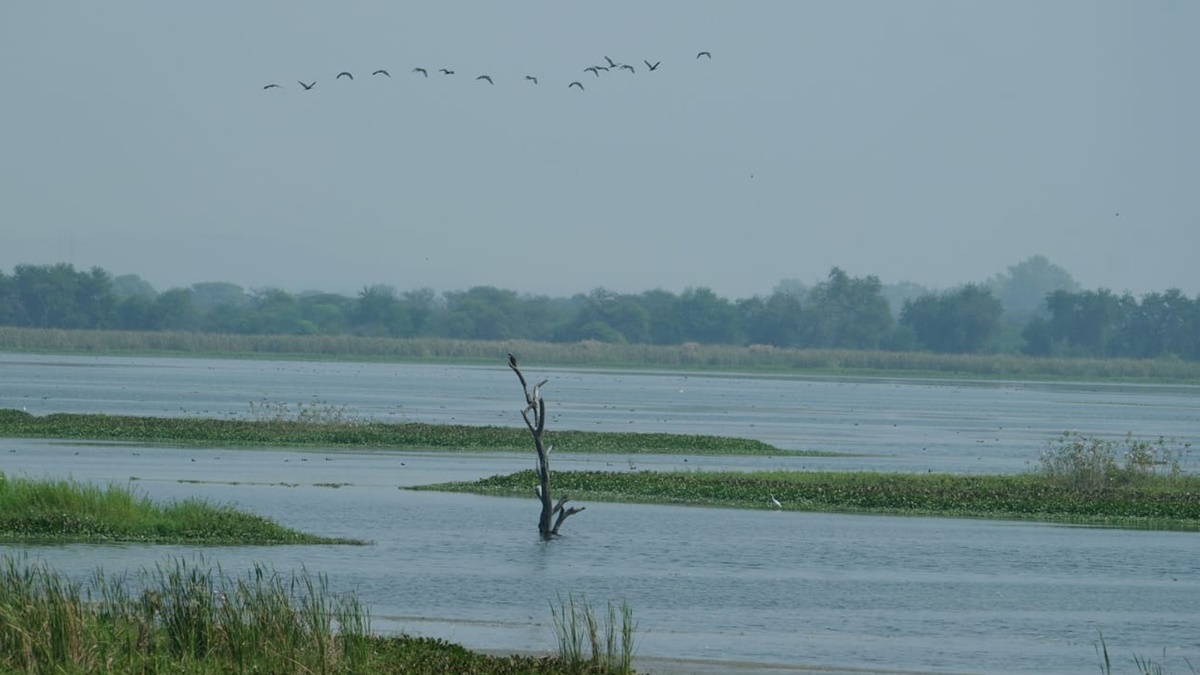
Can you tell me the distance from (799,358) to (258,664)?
151419 mm

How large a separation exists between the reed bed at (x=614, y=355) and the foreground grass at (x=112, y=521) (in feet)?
397

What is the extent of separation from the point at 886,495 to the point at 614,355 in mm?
126113

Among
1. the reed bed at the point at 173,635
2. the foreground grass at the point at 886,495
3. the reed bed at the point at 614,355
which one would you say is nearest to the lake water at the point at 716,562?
the foreground grass at the point at 886,495

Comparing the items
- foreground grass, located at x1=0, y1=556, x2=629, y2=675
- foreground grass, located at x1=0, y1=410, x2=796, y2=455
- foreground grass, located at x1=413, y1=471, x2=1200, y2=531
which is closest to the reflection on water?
foreground grass, located at x1=413, y1=471, x2=1200, y2=531

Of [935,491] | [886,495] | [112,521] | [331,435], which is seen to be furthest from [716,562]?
[331,435]

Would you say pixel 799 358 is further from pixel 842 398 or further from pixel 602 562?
pixel 602 562

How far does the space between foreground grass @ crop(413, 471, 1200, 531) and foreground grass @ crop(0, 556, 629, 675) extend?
23.1m

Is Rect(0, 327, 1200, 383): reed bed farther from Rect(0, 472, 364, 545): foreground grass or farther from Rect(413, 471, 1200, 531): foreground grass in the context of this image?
Rect(0, 472, 364, 545): foreground grass

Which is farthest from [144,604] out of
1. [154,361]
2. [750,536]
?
[154,361]

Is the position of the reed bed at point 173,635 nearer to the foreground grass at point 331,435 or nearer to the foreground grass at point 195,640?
the foreground grass at point 195,640

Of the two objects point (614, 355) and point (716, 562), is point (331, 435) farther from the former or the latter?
point (614, 355)

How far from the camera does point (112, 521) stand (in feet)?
109

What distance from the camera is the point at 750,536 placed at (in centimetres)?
3838

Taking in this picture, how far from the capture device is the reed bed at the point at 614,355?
156 m
